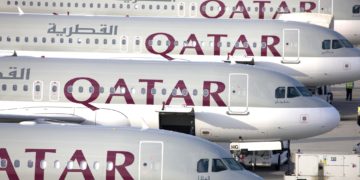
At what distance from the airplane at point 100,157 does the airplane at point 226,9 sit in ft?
113

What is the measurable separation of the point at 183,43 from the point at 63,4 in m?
15.6

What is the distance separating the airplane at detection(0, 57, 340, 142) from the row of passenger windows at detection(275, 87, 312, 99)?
0.16 meters

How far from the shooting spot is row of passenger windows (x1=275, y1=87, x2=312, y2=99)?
151 feet

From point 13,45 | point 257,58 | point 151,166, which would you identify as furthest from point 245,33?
point 151,166

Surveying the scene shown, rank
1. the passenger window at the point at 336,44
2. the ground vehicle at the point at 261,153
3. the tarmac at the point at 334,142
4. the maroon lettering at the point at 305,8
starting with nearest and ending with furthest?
the ground vehicle at the point at 261,153
the tarmac at the point at 334,142
the passenger window at the point at 336,44
the maroon lettering at the point at 305,8

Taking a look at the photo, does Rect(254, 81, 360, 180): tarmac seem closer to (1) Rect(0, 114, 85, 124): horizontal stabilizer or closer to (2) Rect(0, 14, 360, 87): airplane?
(2) Rect(0, 14, 360, 87): airplane

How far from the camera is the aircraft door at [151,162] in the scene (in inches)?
1320

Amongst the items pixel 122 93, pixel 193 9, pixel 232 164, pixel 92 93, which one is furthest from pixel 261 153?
pixel 193 9

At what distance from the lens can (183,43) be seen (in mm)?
58062

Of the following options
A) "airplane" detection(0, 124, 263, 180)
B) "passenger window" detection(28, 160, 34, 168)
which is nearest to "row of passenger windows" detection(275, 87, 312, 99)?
"airplane" detection(0, 124, 263, 180)

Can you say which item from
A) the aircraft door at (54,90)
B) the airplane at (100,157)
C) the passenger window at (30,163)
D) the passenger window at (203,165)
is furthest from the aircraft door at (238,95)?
the passenger window at (30,163)

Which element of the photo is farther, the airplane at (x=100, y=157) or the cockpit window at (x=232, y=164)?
the cockpit window at (x=232, y=164)

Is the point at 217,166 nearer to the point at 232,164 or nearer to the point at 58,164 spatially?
the point at 232,164

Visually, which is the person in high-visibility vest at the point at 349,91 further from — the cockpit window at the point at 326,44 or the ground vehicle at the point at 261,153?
the ground vehicle at the point at 261,153
